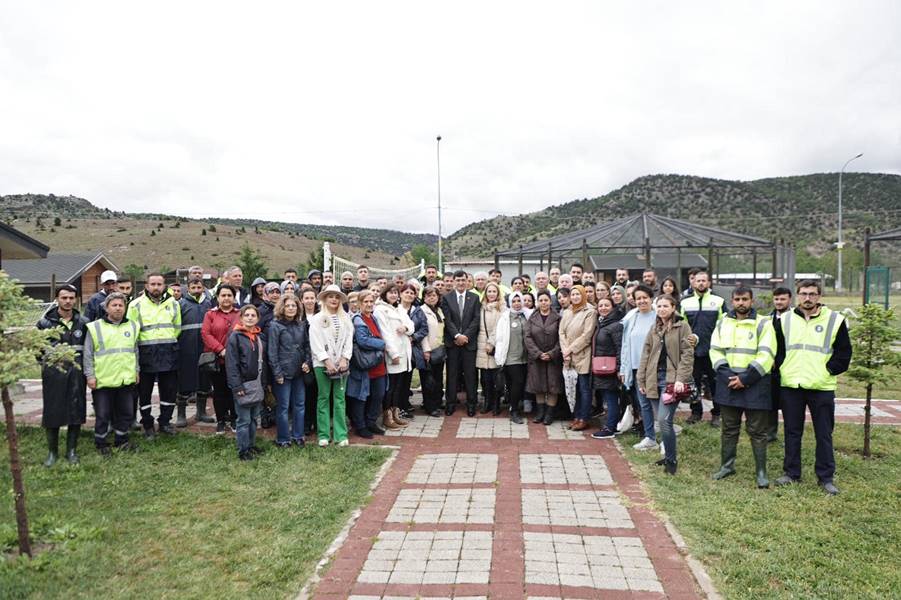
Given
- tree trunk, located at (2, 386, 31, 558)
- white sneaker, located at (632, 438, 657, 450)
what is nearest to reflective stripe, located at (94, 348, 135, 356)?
tree trunk, located at (2, 386, 31, 558)

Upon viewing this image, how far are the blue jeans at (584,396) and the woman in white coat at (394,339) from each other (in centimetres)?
219

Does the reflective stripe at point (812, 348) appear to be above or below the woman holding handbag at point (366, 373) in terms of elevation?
above

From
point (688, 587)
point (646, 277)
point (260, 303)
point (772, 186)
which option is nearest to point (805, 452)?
point (646, 277)

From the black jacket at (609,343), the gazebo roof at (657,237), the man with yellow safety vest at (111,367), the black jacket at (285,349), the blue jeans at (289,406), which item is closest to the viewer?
the man with yellow safety vest at (111,367)

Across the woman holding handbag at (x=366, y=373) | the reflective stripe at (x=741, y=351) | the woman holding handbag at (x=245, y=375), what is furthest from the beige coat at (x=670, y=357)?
the woman holding handbag at (x=245, y=375)

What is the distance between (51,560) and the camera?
13.5 feet

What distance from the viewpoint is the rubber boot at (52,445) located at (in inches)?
245

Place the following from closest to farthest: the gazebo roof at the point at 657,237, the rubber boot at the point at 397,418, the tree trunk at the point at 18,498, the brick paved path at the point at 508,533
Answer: the brick paved path at the point at 508,533
the tree trunk at the point at 18,498
the rubber boot at the point at 397,418
the gazebo roof at the point at 657,237

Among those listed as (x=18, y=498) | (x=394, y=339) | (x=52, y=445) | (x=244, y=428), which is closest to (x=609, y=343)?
(x=394, y=339)

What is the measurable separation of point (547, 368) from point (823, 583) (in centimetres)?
440

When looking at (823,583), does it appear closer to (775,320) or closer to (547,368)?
(775,320)

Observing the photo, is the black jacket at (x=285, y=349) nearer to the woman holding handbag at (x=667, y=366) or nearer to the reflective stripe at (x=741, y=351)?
the woman holding handbag at (x=667, y=366)

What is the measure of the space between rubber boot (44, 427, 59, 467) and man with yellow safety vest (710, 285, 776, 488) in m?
6.51

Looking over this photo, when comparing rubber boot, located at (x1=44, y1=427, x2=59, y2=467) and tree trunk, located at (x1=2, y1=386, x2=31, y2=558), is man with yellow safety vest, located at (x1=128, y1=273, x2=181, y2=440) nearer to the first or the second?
rubber boot, located at (x1=44, y1=427, x2=59, y2=467)
